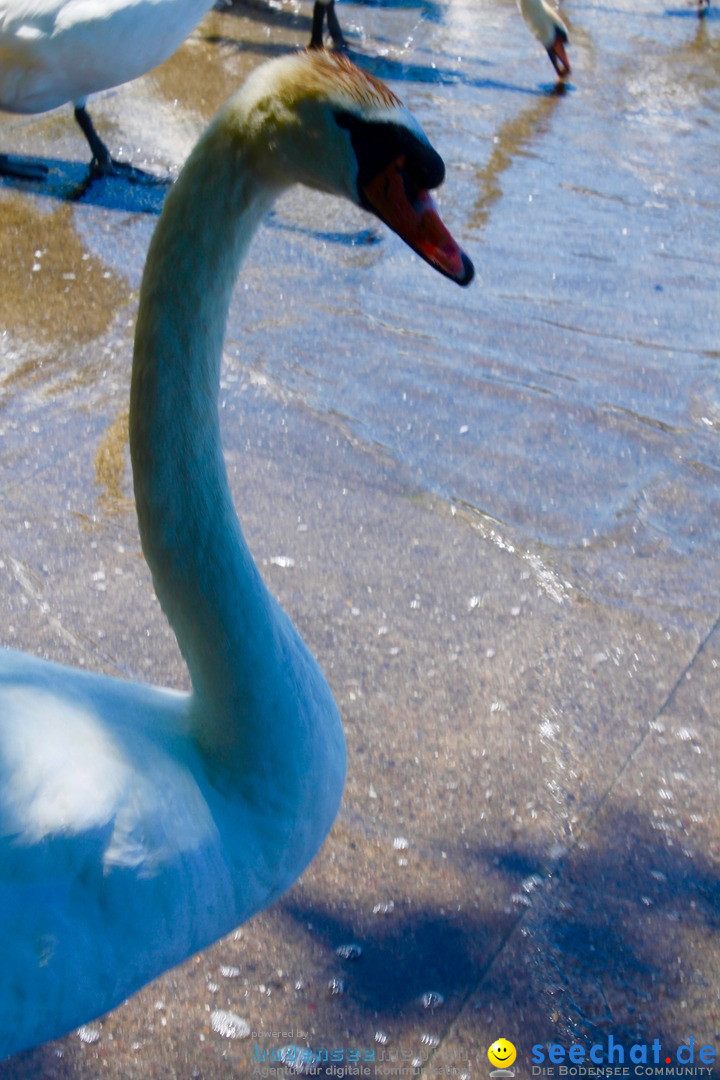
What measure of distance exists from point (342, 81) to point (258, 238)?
372 centimetres

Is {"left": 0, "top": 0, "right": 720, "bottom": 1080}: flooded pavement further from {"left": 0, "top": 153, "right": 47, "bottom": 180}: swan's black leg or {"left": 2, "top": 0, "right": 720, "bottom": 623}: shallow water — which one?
{"left": 0, "top": 153, "right": 47, "bottom": 180}: swan's black leg

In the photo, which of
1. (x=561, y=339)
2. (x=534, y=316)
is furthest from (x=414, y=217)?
(x=534, y=316)

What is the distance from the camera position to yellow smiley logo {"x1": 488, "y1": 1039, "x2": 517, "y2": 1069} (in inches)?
82.8

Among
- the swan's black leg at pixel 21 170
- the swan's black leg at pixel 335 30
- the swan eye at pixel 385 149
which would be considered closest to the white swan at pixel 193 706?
the swan eye at pixel 385 149

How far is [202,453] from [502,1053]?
1.31 metres

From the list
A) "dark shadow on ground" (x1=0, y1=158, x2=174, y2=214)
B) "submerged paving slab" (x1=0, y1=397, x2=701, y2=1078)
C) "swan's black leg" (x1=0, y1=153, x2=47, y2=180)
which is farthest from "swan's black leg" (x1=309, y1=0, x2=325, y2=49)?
A: "submerged paving slab" (x1=0, y1=397, x2=701, y2=1078)

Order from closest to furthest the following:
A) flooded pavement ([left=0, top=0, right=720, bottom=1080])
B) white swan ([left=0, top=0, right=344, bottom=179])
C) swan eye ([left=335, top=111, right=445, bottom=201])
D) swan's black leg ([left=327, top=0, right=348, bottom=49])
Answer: swan eye ([left=335, top=111, right=445, bottom=201]) → flooded pavement ([left=0, top=0, right=720, bottom=1080]) → white swan ([left=0, top=0, right=344, bottom=179]) → swan's black leg ([left=327, top=0, right=348, bottom=49])

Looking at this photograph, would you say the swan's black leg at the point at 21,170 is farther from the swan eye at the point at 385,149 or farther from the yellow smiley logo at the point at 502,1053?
the yellow smiley logo at the point at 502,1053

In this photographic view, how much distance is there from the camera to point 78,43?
4.84 m

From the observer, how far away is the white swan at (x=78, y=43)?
15.8ft

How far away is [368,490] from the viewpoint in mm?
3641

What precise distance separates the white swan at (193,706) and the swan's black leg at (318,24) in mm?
6181

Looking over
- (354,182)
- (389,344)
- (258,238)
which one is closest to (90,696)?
(354,182)

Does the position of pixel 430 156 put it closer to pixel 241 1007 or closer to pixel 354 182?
pixel 354 182
